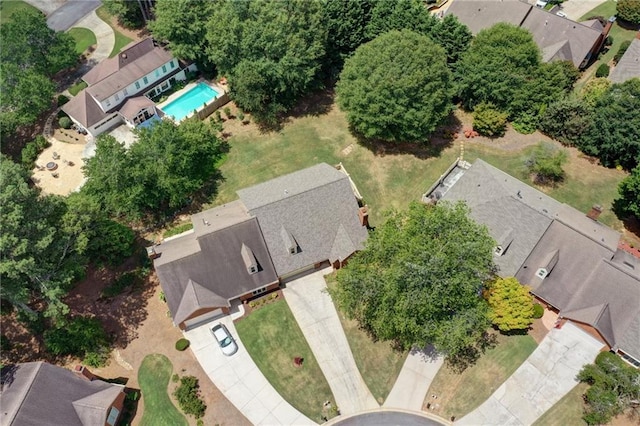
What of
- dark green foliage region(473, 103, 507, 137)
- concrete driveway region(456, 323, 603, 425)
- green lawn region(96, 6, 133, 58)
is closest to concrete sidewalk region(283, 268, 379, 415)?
concrete driveway region(456, 323, 603, 425)

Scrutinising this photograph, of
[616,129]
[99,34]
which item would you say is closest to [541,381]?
[616,129]

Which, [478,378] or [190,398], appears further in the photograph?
[478,378]

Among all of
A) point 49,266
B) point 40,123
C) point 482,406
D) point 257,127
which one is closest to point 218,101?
point 257,127

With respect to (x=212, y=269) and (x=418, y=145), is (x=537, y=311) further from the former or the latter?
(x=212, y=269)

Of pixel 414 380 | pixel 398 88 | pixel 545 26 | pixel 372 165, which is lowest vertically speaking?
pixel 414 380

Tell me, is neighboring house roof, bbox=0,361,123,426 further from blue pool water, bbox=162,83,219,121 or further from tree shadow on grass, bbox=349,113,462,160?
tree shadow on grass, bbox=349,113,462,160

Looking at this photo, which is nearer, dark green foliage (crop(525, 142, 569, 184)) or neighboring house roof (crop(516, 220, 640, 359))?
neighboring house roof (crop(516, 220, 640, 359))
